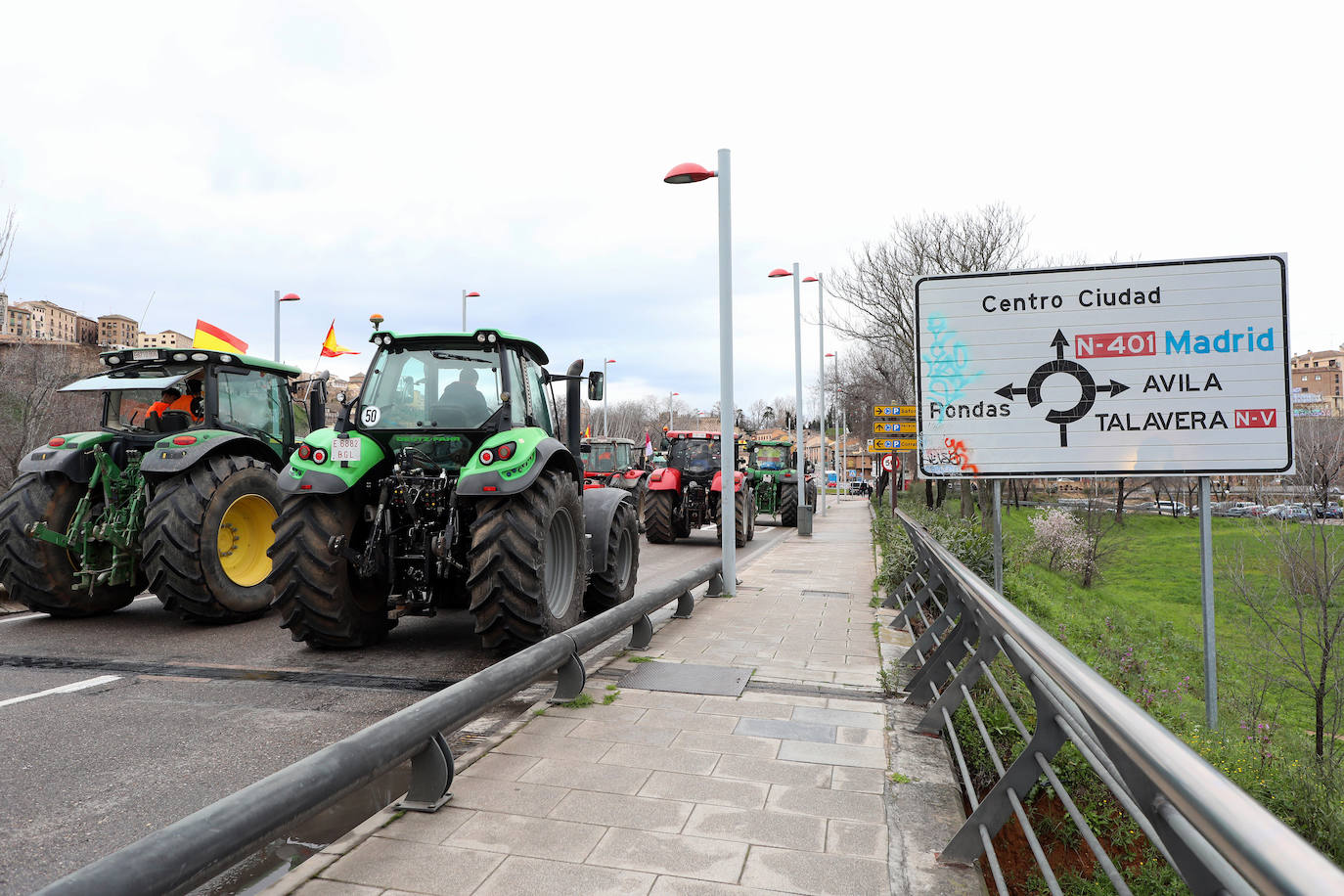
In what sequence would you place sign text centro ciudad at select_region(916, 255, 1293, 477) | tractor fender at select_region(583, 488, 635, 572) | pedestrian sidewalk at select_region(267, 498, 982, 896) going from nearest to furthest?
1. pedestrian sidewalk at select_region(267, 498, 982, 896)
2. sign text centro ciudad at select_region(916, 255, 1293, 477)
3. tractor fender at select_region(583, 488, 635, 572)

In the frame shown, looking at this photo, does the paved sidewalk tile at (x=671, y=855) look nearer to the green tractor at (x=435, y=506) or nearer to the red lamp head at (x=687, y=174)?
the green tractor at (x=435, y=506)

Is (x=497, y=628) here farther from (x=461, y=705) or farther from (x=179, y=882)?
(x=179, y=882)

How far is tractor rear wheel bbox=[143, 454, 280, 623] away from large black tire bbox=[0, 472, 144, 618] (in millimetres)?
799

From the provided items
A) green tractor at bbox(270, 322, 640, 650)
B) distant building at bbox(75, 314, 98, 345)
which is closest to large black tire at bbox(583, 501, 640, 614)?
green tractor at bbox(270, 322, 640, 650)

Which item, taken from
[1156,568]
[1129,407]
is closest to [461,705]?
[1129,407]

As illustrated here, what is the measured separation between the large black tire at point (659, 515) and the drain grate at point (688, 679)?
1175cm

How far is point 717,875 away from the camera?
2928 mm

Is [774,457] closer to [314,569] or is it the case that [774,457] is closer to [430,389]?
[430,389]

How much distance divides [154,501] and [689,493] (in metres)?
12.6

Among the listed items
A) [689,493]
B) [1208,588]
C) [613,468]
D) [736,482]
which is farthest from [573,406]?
[613,468]

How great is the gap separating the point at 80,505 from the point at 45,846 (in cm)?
495

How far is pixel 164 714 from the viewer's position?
4898 mm

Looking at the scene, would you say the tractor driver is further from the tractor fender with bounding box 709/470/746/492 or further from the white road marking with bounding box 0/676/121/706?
the tractor fender with bounding box 709/470/746/492

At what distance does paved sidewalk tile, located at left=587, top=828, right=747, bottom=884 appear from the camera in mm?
2957
